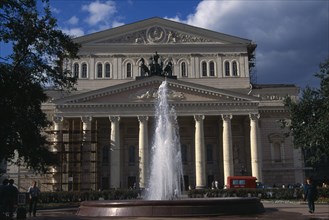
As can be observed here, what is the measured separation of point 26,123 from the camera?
24578 millimetres

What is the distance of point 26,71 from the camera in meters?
23.0

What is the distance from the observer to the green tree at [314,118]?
36.4 meters

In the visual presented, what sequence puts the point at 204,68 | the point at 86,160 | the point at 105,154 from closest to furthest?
1. the point at 86,160
2. the point at 105,154
3. the point at 204,68

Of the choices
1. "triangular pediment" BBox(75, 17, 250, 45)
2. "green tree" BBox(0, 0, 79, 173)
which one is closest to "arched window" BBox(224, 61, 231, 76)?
"triangular pediment" BBox(75, 17, 250, 45)

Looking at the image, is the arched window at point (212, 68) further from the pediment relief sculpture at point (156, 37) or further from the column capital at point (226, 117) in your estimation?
the column capital at point (226, 117)

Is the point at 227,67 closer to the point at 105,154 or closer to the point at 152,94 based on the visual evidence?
the point at 152,94

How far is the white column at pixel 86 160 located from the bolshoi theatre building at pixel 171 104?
0.13 meters

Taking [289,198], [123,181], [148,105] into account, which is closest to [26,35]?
[289,198]

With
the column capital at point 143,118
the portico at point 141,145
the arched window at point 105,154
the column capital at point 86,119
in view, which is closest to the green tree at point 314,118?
the portico at point 141,145

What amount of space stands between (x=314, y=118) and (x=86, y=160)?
29.3 meters

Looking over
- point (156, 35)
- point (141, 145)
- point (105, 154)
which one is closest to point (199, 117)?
point (141, 145)

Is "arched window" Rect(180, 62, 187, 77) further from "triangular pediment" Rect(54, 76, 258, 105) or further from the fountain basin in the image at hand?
the fountain basin

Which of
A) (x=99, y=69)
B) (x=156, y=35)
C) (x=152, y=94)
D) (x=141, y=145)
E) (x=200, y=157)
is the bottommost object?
(x=200, y=157)

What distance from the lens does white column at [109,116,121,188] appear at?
179 feet
